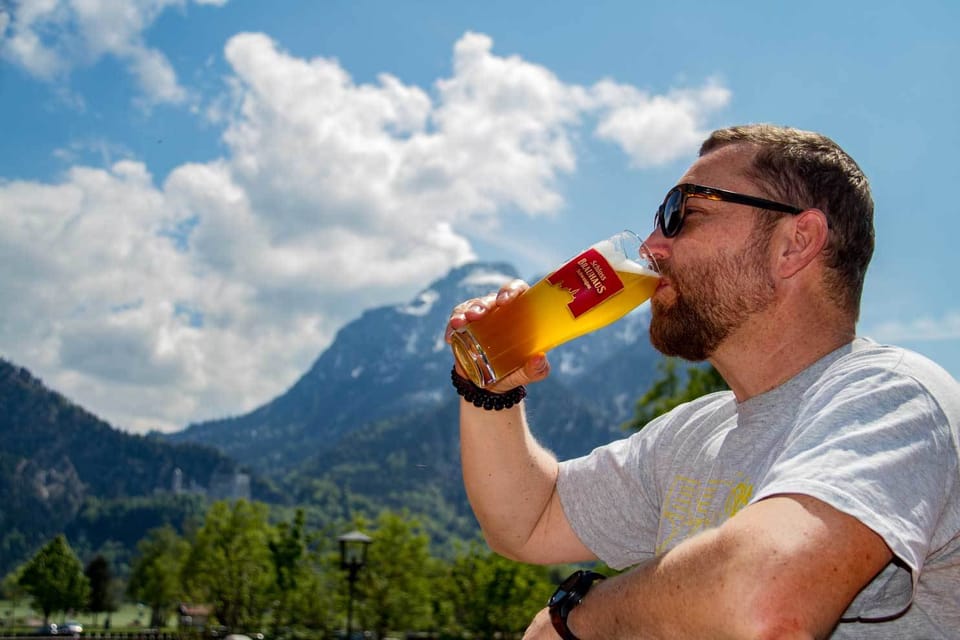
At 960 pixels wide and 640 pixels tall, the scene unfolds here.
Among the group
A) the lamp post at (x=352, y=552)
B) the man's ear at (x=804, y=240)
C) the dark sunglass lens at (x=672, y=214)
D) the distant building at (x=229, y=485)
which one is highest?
the distant building at (x=229, y=485)

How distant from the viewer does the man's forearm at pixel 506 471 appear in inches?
78.7

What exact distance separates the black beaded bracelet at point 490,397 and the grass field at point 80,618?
275 ft

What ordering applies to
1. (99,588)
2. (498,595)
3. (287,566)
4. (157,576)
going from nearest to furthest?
(498,595) → (287,566) → (157,576) → (99,588)

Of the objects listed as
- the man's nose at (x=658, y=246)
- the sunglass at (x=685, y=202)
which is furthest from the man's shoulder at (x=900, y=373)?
the man's nose at (x=658, y=246)

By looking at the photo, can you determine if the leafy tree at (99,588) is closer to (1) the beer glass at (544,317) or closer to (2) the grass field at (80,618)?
(2) the grass field at (80,618)

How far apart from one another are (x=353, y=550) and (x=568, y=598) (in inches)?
657

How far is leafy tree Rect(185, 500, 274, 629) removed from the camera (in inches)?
1452

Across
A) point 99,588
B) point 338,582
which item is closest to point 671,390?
point 338,582

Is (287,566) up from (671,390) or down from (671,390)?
down

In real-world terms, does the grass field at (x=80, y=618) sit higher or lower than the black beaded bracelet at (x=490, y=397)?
lower

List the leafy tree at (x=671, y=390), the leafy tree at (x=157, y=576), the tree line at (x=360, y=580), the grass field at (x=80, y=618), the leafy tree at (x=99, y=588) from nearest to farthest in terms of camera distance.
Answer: the leafy tree at (x=671, y=390) < the tree line at (x=360, y=580) < the leafy tree at (x=157, y=576) < the leafy tree at (x=99, y=588) < the grass field at (x=80, y=618)

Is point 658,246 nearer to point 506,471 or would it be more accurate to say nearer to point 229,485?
point 506,471

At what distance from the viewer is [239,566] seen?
3706 centimetres

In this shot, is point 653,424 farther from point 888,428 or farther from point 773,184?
point 888,428
